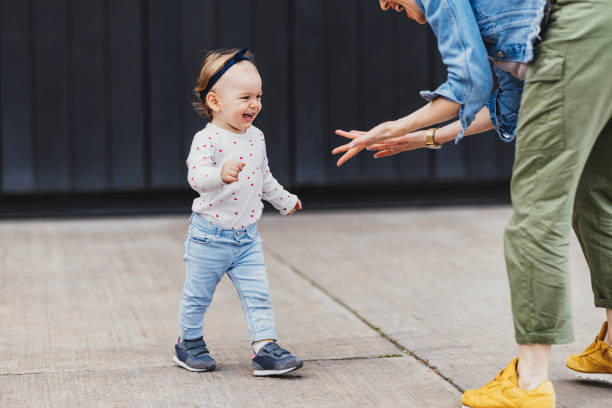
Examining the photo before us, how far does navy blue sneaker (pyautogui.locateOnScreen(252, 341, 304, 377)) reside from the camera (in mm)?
3262

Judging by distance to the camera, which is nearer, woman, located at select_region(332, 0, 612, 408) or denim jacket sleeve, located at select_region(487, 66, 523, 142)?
woman, located at select_region(332, 0, 612, 408)

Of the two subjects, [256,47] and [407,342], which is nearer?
[407,342]

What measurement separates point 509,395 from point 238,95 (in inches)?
54.7

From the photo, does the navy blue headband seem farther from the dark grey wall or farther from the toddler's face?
the dark grey wall

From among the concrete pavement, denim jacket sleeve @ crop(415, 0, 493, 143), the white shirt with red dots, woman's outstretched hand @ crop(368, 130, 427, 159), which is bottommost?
the concrete pavement

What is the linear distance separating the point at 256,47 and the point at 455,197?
2.08 metres

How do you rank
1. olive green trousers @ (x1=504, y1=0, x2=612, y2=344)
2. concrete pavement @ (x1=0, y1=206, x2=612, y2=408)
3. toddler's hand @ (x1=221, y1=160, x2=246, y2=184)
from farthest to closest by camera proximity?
concrete pavement @ (x1=0, y1=206, x2=612, y2=408) < toddler's hand @ (x1=221, y1=160, x2=246, y2=184) < olive green trousers @ (x1=504, y1=0, x2=612, y2=344)

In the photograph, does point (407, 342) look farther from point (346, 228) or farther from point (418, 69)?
point (418, 69)

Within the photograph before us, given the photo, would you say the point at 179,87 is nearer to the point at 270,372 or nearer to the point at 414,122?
the point at 270,372

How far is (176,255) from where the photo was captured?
5699 millimetres

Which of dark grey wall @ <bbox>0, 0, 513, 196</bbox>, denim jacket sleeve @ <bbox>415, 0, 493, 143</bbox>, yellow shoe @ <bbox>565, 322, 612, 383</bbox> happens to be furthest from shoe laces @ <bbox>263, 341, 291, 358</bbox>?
dark grey wall @ <bbox>0, 0, 513, 196</bbox>

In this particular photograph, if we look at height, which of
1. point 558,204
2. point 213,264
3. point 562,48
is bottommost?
point 213,264

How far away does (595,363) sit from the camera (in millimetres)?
3160

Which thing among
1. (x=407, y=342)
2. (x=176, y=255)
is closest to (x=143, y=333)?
(x=407, y=342)
